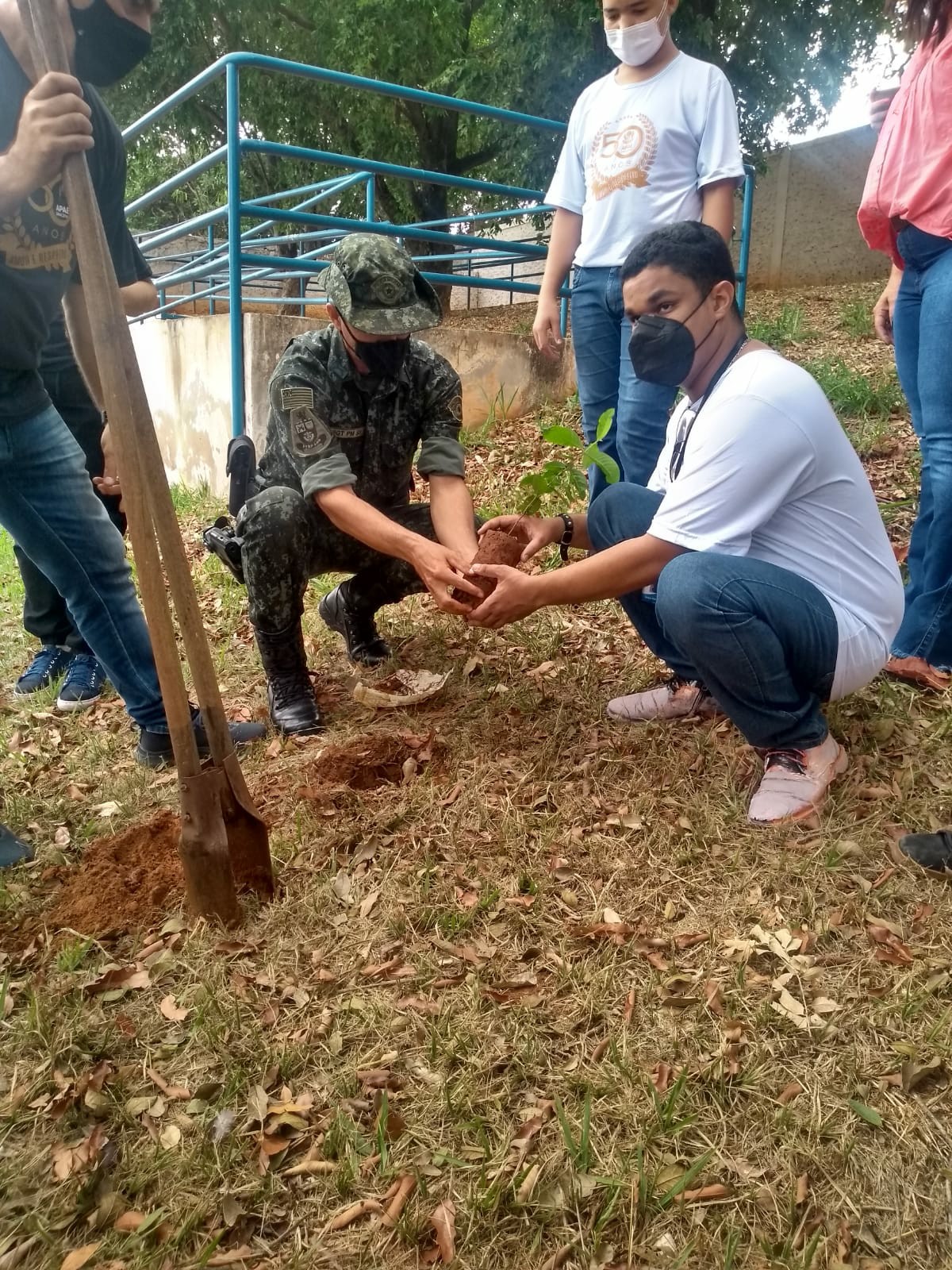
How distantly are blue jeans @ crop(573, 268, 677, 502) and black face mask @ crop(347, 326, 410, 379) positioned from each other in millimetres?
696

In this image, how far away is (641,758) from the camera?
8.21 feet

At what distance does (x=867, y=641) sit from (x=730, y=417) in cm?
64

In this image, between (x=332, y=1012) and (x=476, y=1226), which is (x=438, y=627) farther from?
(x=476, y=1226)

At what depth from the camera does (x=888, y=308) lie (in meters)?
2.94

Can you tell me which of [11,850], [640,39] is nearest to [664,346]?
[640,39]

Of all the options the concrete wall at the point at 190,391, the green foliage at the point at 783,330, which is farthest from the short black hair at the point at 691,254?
the green foliage at the point at 783,330

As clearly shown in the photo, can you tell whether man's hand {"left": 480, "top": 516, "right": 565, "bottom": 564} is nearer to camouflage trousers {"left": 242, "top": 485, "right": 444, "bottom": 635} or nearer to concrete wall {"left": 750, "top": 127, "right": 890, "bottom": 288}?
camouflage trousers {"left": 242, "top": 485, "right": 444, "bottom": 635}

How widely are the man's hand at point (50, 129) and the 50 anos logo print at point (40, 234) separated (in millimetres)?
378

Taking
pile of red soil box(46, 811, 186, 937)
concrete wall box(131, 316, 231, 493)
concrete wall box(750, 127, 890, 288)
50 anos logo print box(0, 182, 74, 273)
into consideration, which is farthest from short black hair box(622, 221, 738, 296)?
concrete wall box(750, 127, 890, 288)

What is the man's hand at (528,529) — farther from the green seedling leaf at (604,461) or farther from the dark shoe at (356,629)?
the dark shoe at (356,629)

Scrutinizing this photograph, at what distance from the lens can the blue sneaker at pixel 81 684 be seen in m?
3.10

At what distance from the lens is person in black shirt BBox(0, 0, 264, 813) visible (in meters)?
1.66

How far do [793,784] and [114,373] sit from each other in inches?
69.7

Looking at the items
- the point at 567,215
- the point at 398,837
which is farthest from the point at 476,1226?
the point at 567,215
